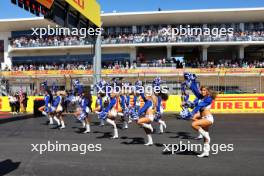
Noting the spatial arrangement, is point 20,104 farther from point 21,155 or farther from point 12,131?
point 21,155

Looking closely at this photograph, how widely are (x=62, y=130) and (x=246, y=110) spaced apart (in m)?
13.6

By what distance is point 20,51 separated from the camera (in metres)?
45.7

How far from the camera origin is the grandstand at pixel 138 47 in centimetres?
3750

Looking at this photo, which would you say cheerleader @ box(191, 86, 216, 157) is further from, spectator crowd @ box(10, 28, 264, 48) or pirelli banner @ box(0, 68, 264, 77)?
spectator crowd @ box(10, 28, 264, 48)

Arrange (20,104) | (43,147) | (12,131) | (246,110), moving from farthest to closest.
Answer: (20,104)
(246,110)
(12,131)
(43,147)

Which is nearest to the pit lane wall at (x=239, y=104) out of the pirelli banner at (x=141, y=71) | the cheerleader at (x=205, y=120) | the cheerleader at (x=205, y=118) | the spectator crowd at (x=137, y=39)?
the pirelli banner at (x=141, y=71)

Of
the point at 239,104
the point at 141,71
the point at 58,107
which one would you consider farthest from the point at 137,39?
the point at 58,107

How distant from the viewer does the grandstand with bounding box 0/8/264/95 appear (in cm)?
3750

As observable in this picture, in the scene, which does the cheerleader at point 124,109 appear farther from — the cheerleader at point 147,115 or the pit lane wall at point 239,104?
the pit lane wall at point 239,104

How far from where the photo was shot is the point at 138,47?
4319 centimetres

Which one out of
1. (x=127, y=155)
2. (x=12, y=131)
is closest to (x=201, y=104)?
(x=127, y=155)

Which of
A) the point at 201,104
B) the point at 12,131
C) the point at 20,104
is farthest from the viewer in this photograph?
the point at 20,104

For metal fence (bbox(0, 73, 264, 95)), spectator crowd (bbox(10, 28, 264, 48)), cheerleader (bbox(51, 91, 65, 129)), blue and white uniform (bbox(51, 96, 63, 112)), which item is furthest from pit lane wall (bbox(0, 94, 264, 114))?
spectator crowd (bbox(10, 28, 264, 48))

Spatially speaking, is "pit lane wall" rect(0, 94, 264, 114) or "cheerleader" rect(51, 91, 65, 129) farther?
"pit lane wall" rect(0, 94, 264, 114)
